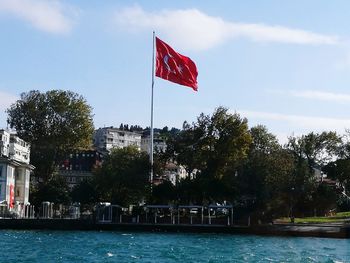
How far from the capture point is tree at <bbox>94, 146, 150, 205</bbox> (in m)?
96.6

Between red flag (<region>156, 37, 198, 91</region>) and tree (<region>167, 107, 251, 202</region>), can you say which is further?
tree (<region>167, 107, 251, 202</region>)

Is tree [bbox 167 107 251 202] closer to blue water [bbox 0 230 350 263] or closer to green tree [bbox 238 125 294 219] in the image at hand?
green tree [bbox 238 125 294 219]

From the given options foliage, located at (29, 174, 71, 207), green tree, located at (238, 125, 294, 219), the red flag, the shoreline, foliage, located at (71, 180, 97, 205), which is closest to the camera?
the shoreline

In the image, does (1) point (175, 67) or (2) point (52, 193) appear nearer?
(1) point (175, 67)

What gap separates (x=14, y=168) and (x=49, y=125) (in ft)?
30.4

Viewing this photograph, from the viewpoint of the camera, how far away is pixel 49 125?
10962 cm

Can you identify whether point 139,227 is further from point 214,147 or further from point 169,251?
point 169,251

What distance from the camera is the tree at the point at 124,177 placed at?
317 ft

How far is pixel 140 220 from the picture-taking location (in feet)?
291

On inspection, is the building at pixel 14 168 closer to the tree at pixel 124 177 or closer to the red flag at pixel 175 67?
the tree at pixel 124 177

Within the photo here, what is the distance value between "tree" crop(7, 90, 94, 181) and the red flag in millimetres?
28689

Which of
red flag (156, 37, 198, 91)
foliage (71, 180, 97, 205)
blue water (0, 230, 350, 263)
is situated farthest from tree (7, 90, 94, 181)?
blue water (0, 230, 350, 263)

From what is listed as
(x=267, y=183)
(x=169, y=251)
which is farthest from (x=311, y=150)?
(x=169, y=251)

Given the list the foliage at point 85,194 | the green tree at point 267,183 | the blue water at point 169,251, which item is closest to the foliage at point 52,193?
the foliage at point 85,194
